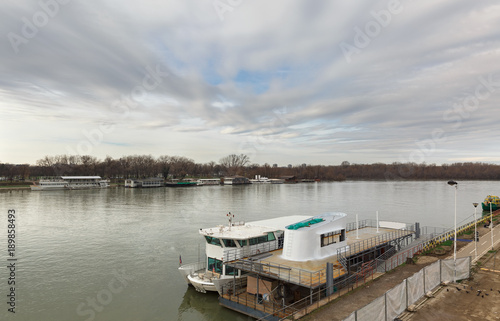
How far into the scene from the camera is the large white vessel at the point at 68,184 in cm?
12681

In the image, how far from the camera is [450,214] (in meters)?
61.2

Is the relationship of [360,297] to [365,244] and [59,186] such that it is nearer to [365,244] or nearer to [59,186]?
[365,244]

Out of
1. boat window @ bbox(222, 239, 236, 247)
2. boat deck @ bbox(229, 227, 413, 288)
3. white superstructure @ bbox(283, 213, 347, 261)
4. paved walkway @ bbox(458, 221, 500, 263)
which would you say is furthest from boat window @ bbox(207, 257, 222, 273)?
paved walkway @ bbox(458, 221, 500, 263)

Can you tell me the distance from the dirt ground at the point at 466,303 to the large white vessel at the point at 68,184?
145 meters

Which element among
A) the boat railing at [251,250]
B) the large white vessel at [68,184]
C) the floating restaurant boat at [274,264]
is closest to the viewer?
the floating restaurant boat at [274,264]

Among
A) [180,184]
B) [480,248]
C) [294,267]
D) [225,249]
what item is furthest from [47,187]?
[480,248]

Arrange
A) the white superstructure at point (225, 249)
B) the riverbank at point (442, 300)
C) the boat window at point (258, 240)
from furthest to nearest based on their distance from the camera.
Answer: the boat window at point (258, 240) < the white superstructure at point (225, 249) < the riverbank at point (442, 300)

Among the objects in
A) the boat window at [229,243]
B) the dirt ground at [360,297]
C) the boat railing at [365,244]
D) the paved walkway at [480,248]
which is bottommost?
the dirt ground at [360,297]

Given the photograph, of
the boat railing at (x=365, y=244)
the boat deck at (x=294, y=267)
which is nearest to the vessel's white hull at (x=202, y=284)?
the boat deck at (x=294, y=267)

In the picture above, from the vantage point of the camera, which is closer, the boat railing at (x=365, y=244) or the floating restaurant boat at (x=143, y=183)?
the boat railing at (x=365, y=244)

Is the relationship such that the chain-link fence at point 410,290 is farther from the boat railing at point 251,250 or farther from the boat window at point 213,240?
the boat window at point 213,240

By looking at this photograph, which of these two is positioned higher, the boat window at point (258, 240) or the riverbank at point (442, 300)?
the boat window at point (258, 240)

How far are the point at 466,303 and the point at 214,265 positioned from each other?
1686cm

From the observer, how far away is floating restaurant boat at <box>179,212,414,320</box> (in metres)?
19.4
